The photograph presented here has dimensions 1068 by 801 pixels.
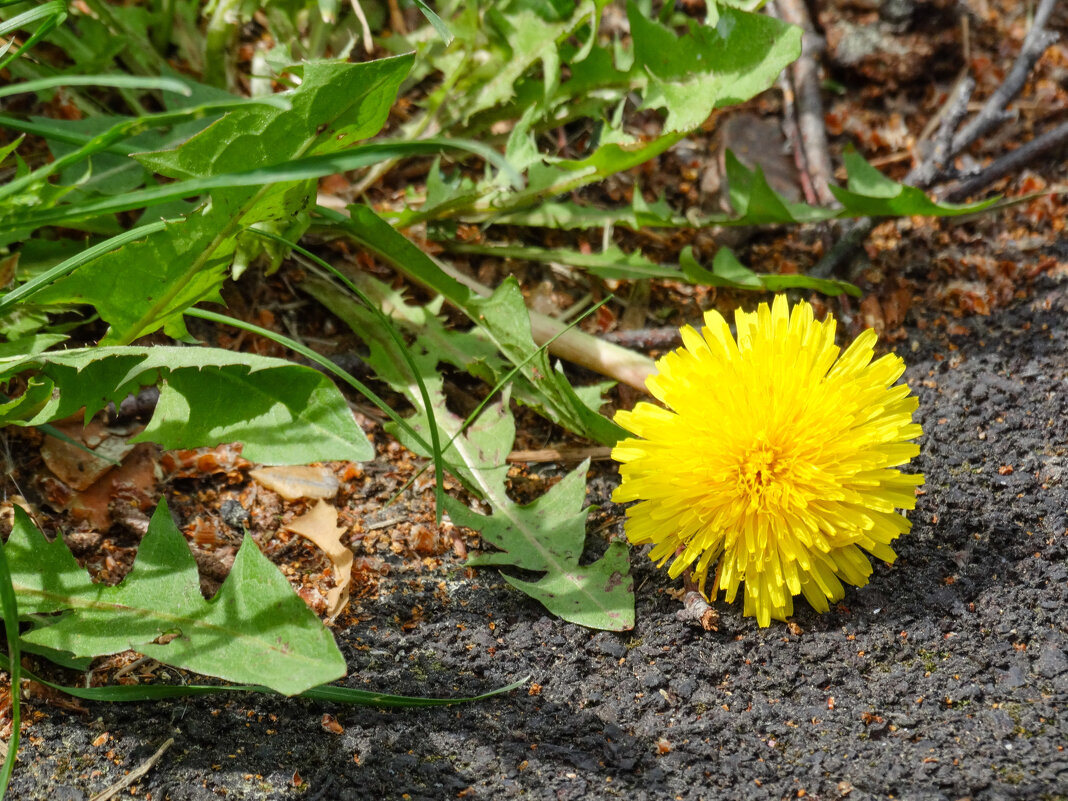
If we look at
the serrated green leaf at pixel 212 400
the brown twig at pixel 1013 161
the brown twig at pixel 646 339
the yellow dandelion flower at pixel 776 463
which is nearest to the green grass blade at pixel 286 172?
the serrated green leaf at pixel 212 400

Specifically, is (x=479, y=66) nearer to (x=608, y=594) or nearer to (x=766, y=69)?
(x=766, y=69)

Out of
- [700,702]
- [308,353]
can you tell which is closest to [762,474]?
[700,702]

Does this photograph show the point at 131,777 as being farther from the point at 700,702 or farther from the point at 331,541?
the point at 700,702

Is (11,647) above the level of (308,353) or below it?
below


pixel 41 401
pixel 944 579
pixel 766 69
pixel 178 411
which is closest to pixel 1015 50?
pixel 766 69

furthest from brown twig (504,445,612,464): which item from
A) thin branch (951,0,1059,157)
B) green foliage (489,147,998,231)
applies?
thin branch (951,0,1059,157)

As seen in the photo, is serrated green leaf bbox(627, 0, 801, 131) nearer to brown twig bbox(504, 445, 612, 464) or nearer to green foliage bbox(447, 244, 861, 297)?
green foliage bbox(447, 244, 861, 297)

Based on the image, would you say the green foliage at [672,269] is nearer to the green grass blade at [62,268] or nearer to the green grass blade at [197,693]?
the green grass blade at [62,268]
